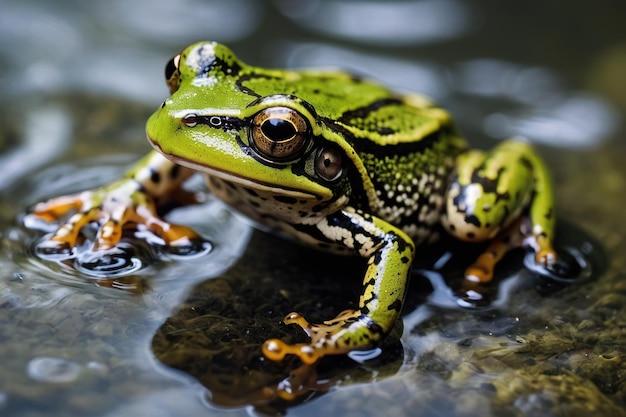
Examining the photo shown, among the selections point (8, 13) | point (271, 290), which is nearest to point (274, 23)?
point (8, 13)

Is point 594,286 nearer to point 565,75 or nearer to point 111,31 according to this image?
point 565,75

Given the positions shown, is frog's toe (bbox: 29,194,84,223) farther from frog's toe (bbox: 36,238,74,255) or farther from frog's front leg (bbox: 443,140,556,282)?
frog's front leg (bbox: 443,140,556,282)

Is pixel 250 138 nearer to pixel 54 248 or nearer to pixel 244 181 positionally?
pixel 244 181

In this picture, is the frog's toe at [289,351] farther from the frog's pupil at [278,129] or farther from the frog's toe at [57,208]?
the frog's toe at [57,208]

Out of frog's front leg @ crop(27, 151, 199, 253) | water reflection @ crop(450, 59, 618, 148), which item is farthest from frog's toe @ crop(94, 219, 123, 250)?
water reflection @ crop(450, 59, 618, 148)

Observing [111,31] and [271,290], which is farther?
[111,31]

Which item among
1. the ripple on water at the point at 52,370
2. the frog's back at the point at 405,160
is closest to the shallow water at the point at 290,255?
the ripple on water at the point at 52,370

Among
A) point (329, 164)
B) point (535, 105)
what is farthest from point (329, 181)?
point (535, 105)
